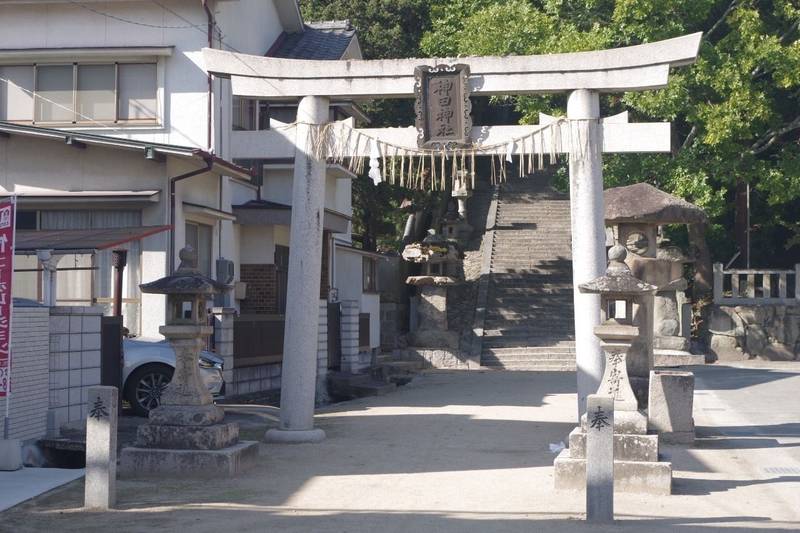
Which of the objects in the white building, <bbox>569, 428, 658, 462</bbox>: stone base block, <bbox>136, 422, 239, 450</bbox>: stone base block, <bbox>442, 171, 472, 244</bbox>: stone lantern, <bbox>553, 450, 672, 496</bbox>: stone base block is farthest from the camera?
<bbox>442, 171, 472, 244</bbox>: stone lantern

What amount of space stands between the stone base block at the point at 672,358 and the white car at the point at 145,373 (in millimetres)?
13466

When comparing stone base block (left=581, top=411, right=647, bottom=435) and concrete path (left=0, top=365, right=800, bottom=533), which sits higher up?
stone base block (left=581, top=411, right=647, bottom=435)

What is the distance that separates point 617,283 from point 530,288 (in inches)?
875

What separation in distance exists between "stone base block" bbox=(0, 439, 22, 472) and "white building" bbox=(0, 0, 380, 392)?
301 cm

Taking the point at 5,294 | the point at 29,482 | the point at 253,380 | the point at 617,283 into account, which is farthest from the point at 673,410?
the point at 253,380

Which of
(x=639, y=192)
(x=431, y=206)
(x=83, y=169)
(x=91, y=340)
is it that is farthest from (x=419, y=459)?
(x=431, y=206)

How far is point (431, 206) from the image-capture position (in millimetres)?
37281

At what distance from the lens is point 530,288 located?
33.7 meters

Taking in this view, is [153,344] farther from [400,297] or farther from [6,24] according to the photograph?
[400,297]

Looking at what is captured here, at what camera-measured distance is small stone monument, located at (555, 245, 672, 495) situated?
33.9 ft

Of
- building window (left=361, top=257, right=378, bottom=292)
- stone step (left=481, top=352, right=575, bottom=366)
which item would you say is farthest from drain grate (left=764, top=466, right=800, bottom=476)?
building window (left=361, top=257, right=378, bottom=292)

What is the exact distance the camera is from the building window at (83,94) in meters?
20.3

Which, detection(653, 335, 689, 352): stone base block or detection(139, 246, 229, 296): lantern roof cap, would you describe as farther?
detection(653, 335, 689, 352): stone base block

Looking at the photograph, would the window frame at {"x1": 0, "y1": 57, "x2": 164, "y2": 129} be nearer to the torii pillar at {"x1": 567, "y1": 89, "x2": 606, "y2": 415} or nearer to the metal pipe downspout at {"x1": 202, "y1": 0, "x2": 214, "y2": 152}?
the metal pipe downspout at {"x1": 202, "y1": 0, "x2": 214, "y2": 152}
